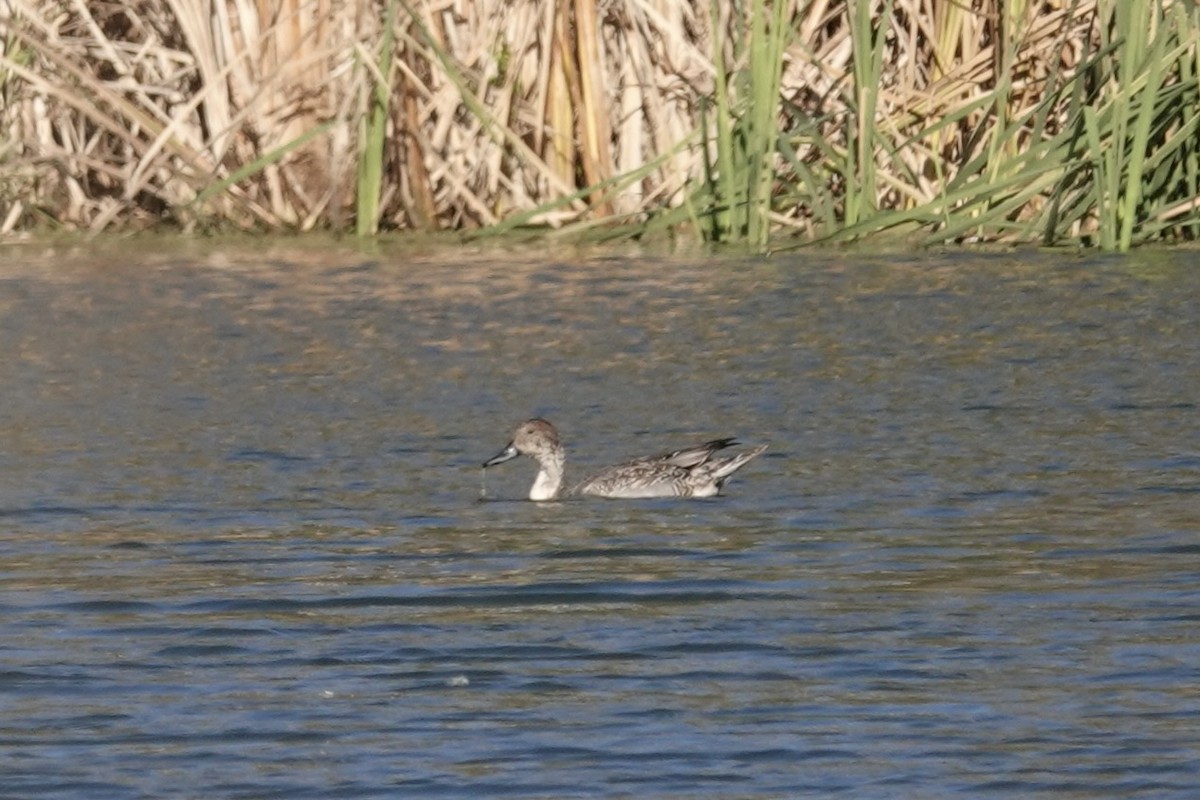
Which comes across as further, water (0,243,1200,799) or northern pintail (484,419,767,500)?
northern pintail (484,419,767,500)

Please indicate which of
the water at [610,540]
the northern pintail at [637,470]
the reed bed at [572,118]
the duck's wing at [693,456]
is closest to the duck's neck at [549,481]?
the northern pintail at [637,470]

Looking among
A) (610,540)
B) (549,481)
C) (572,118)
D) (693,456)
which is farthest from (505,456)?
(572,118)

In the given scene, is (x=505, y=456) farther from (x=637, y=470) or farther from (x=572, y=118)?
(x=572, y=118)

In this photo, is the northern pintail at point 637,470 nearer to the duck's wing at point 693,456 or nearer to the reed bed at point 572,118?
the duck's wing at point 693,456

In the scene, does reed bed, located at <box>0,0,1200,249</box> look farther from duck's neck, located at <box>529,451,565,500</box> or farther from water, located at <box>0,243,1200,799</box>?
duck's neck, located at <box>529,451,565,500</box>

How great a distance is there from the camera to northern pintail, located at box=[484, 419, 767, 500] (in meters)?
7.89

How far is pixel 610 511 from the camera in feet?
26.1

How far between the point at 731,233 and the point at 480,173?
170cm

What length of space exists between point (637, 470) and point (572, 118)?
6.75 m

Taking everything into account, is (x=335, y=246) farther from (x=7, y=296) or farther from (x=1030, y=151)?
(x=1030, y=151)

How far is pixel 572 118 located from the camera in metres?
14.6

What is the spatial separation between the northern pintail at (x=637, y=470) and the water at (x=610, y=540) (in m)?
0.08

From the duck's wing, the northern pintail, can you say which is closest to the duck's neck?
the northern pintail

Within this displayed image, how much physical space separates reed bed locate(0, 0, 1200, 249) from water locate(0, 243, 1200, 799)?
608mm
